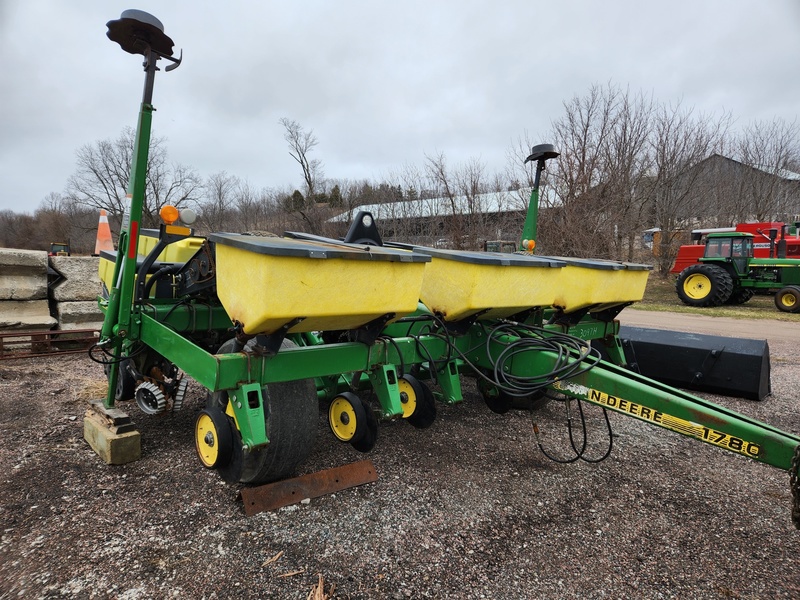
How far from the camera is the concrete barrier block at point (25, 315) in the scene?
20.0ft

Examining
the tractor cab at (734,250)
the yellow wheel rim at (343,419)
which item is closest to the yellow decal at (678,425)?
the yellow wheel rim at (343,419)

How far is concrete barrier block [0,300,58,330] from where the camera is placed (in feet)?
20.0

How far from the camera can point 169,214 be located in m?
2.98

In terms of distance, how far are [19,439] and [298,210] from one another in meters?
22.8

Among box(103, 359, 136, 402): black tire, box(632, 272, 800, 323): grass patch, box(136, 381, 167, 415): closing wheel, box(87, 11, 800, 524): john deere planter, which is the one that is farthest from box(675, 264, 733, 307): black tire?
box(136, 381, 167, 415): closing wheel

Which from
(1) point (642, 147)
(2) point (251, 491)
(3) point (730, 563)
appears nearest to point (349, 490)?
(2) point (251, 491)

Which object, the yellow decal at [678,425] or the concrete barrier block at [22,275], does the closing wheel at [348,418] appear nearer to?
the yellow decal at [678,425]

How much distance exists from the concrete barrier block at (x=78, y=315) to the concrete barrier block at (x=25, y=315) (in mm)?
128

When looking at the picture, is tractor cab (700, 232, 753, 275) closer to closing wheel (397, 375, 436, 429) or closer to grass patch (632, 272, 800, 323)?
grass patch (632, 272, 800, 323)

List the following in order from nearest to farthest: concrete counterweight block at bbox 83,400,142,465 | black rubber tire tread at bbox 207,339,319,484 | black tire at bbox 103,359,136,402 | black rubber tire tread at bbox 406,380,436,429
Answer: black rubber tire tread at bbox 207,339,319,484 < concrete counterweight block at bbox 83,400,142,465 < black rubber tire tread at bbox 406,380,436,429 < black tire at bbox 103,359,136,402

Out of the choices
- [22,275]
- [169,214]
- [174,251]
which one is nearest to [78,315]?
[22,275]

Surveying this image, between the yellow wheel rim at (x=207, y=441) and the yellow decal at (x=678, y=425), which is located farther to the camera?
the yellow wheel rim at (x=207, y=441)

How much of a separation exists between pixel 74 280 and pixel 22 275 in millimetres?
550

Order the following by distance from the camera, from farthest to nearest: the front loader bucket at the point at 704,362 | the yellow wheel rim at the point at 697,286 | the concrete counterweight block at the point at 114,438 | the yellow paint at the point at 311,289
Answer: the yellow wheel rim at the point at 697,286 → the front loader bucket at the point at 704,362 → the concrete counterweight block at the point at 114,438 → the yellow paint at the point at 311,289
